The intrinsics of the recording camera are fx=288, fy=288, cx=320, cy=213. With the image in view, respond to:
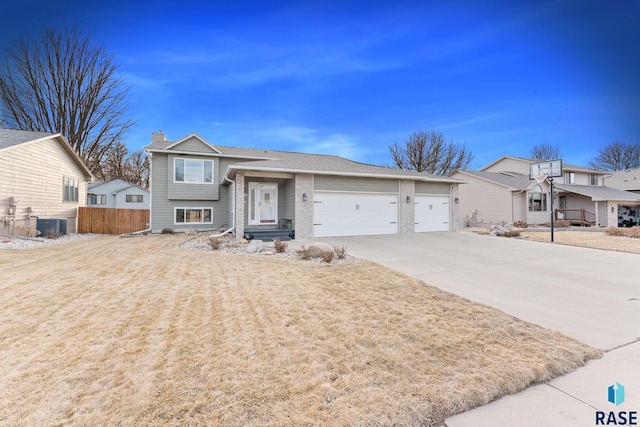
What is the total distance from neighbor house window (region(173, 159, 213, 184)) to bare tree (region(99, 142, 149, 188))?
21194 millimetres

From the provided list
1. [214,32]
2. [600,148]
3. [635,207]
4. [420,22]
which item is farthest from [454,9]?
[600,148]

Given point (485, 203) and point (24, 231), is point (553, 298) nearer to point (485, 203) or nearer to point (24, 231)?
point (24, 231)

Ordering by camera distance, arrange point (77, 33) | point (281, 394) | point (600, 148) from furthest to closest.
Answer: point (600, 148)
point (77, 33)
point (281, 394)

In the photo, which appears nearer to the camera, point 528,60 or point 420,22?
point 420,22

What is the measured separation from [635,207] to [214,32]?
1480 inches

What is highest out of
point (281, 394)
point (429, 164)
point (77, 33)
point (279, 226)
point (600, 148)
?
point (77, 33)

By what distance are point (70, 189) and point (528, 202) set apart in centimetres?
3147

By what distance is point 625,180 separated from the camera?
102 feet

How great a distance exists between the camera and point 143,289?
5.00 metres

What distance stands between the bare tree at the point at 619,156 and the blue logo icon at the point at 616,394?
53363 mm

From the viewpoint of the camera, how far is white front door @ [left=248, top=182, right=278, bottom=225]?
13.2 m

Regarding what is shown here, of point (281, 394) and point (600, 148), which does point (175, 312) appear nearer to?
point (281, 394)

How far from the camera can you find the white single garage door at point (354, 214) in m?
12.7

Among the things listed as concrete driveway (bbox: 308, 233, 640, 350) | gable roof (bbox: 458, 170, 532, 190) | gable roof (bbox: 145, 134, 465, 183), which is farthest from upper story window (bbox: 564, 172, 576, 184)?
concrete driveway (bbox: 308, 233, 640, 350)
